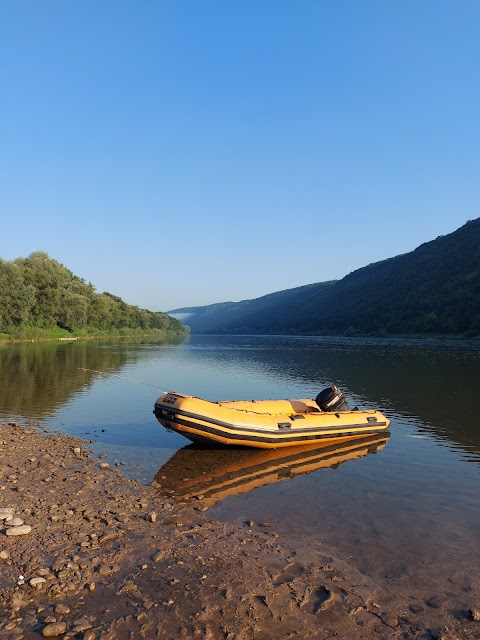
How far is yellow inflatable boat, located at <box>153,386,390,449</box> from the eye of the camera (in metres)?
12.2

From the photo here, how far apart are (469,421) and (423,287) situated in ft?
318

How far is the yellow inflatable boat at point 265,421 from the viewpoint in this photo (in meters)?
12.2

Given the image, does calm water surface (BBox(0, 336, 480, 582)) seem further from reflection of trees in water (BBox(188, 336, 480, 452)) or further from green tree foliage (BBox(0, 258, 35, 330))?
green tree foliage (BBox(0, 258, 35, 330))

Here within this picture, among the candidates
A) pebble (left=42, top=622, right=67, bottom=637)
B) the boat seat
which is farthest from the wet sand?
the boat seat

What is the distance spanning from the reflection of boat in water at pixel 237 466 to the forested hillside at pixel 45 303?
5384cm

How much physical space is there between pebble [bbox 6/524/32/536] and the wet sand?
3cm

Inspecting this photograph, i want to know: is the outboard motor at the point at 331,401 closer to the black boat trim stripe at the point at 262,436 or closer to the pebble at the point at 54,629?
the black boat trim stripe at the point at 262,436

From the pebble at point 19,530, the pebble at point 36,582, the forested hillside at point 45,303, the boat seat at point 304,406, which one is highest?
the forested hillside at point 45,303

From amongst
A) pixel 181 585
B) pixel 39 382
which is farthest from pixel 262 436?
pixel 39 382

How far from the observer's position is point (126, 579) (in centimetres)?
596

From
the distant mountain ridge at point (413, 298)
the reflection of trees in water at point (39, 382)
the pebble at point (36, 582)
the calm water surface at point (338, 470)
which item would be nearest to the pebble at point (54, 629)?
the pebble at point (36, 582)

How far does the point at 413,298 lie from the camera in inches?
4126

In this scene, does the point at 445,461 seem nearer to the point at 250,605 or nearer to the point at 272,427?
the point at 272,427

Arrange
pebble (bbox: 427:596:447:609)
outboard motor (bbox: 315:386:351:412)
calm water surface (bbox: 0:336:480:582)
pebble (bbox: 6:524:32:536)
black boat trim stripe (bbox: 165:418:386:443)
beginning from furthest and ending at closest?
outboard motor (bbox: 315:386:351:412) → black boat trim stripe (bbox: 165:418:386:443) → calm water surface (bbox: 0:336:480:582) → pebble (bbox: 6:524:32:536) → pebble (bbox: 427:596:447:609)
